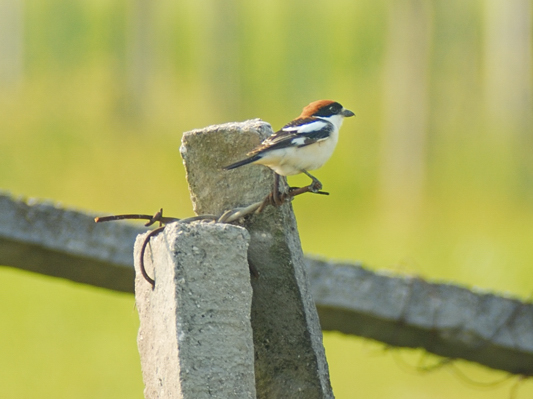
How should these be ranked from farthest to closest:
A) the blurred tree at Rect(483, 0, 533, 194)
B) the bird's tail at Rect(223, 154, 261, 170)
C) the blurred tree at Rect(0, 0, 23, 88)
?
the blurred tree at Rect(0, 0, 23, 88), the blurred tree at Rect(483, 0, 533, 194), the bird's tail at Rect(223, 154, 261, 170)

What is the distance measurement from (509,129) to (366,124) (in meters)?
3.51

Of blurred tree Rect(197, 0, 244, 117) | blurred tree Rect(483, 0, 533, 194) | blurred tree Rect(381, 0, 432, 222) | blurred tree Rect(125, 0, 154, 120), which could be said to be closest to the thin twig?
blurred tree Rect(381, 0, 432, 222)

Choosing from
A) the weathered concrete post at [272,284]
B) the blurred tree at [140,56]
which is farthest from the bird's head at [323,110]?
the blurred tree at [140,56]

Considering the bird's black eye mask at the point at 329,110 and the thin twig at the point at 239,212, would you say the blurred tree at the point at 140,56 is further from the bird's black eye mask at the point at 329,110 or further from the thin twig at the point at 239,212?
the thin twig at the point at 239,212

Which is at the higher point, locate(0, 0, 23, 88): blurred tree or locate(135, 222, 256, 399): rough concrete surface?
locate(135, 222, 256, 399): rough concrete surface

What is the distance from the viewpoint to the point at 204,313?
195cm

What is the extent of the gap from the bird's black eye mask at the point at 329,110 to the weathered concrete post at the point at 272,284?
0.79m

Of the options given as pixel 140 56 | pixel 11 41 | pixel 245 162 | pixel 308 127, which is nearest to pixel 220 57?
pixel 140 56

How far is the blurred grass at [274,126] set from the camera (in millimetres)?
8438

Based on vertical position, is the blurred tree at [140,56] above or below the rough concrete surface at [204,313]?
below

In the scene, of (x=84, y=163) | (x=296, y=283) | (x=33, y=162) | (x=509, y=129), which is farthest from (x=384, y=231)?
(x=296, y=283)

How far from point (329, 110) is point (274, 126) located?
1596cm

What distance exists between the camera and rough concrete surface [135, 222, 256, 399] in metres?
1.91

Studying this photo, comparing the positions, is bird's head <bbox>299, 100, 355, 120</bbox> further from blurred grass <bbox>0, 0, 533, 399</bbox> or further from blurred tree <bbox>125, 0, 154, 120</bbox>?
blurred tree <bbox>125, 0, 154, 120</bbox>
